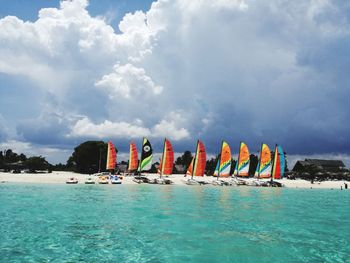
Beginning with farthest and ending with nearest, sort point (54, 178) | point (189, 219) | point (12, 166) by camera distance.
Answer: point (12, 166) → point (54, 178) → point (189, 219)

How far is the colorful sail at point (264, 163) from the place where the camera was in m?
90.3

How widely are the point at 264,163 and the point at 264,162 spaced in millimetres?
305

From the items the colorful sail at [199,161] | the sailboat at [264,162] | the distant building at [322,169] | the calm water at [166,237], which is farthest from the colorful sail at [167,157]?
the distant building at [322,169]

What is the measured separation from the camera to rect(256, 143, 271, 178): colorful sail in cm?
9031

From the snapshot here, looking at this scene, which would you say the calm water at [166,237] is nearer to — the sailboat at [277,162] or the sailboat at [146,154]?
the sailboat at [146,154]

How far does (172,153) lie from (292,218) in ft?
185

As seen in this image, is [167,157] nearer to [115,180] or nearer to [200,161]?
[200,161]

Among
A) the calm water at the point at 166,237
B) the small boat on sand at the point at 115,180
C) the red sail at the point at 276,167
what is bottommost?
the calm water at the point at 166,237

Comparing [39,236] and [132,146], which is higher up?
[132,146]

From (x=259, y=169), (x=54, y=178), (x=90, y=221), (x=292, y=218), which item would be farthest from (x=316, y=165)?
(x=90, y=221)

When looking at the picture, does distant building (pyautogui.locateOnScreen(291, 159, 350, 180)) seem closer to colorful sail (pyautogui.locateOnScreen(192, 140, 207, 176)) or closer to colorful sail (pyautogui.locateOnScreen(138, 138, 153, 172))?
colorful sail (pyautogui.locateOnScreen(192, 140, 207, 176))

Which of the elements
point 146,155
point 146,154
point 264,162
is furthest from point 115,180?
point 264,162

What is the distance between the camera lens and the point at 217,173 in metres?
91.3

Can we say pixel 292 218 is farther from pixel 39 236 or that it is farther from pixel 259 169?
pixel 259 169
